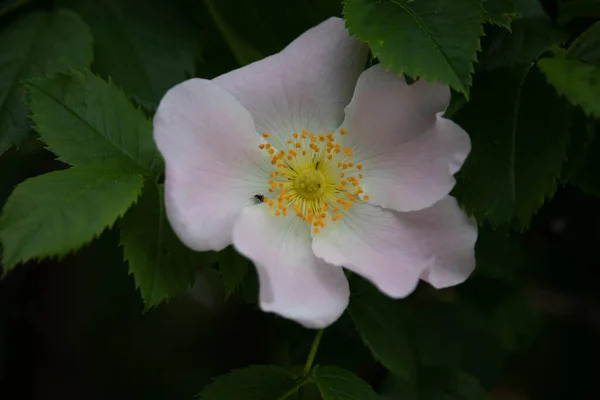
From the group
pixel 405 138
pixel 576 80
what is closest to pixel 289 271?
pixel 405 138

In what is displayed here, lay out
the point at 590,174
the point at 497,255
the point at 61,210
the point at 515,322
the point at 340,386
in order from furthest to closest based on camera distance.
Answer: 1. the point at 515,322
2. the point at 497,255
3. the point at 590,174
4. the point at 340,386
5. the point at 61,210

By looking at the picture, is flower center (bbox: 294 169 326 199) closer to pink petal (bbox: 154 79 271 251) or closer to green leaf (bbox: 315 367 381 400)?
pink petal (bbox: 154 79 271 251)

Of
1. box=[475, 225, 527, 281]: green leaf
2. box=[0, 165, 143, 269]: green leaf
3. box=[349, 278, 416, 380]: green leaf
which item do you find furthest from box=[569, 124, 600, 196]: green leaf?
box=[0, 165, 143, 269]: green leaf

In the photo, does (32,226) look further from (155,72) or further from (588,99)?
(588,99)

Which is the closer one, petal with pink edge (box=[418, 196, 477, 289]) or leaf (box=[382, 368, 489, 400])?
petal with pink edge (box=[418, 196, 477, 289])

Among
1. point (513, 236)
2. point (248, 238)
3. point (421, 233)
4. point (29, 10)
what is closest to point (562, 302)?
point (513, 236)

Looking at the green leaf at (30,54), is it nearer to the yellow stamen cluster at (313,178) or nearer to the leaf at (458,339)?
the yellow stamen cluster at (313,178)

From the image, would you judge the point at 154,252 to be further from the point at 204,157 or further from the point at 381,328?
the point at 381,328
